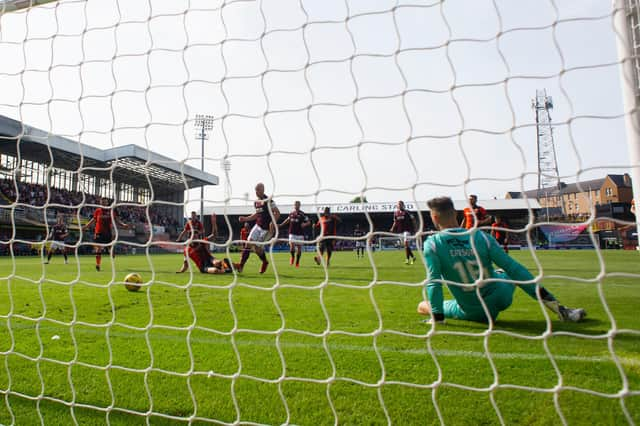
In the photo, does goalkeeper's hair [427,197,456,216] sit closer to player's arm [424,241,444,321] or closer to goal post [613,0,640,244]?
player's arm [424,241,444,321]

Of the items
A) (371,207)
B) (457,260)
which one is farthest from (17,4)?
(371,207)

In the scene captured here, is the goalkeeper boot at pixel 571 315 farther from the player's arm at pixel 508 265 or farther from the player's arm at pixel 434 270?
the player's arm at pixel 434 270

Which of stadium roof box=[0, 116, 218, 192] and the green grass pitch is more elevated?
stadium roof box=[0, 116, 218, 192]

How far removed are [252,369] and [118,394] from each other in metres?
0.72

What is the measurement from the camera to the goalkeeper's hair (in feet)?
10.7

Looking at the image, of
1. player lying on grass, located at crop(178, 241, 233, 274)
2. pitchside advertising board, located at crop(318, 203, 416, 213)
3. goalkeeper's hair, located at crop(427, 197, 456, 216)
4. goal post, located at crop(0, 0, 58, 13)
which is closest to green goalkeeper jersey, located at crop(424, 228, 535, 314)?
goalkeeper's hair, located at crop(427, 197, 456, 216)

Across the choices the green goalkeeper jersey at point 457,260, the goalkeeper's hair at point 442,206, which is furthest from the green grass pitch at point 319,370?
the goalkeeper's hair at point 442,206

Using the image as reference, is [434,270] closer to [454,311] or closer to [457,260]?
[457,260]

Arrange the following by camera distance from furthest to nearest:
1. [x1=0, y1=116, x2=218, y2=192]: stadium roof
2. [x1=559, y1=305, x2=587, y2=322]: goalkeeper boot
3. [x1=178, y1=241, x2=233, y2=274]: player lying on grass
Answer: [x1=178, y1=241, x2=233, y2=274]: player lying on grass → [x1=559, y1=305, x2=587, y2=322]: goalkeeper boot → [x1=0, y1=116, x2=218, y2=192]: stadium roof

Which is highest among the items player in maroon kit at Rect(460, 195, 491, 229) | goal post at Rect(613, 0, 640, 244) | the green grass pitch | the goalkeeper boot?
goal post at Rect(613, 0, 640, 244)

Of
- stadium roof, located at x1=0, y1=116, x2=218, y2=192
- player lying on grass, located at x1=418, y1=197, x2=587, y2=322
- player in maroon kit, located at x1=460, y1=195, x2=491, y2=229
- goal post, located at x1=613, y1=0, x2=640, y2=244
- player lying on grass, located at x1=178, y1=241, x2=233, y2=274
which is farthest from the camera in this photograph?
player lying on grass, located at x1=178, y1=241, x2=233, y2=274

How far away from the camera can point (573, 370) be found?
7.43ft

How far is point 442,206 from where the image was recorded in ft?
10.7

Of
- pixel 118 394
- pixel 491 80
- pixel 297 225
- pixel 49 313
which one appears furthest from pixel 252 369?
pixel 297 225
